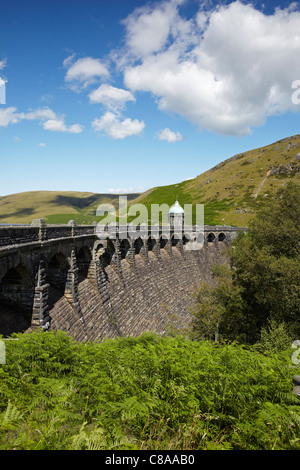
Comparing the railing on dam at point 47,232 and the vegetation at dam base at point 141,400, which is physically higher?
the railing on dam at point 47,232

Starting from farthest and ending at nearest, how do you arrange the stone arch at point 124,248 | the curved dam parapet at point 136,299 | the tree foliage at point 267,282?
the stone arch at point 124,248 → the tree foliage at point 267,282 → the curved dam parapet at point 136,299

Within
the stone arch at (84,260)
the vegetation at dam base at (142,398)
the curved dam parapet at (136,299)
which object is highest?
the stone arch at (84,260)

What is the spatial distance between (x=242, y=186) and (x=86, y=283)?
4770 inches

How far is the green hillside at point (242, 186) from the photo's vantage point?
4237 inches

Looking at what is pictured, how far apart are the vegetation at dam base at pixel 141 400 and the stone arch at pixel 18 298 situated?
499cm

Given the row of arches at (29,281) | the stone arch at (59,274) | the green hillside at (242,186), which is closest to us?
the row of arches at (29,281)

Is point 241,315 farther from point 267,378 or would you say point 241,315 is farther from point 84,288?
point 267,378

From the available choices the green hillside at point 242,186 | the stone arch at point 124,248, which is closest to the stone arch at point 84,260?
the stone arch at point 124,248

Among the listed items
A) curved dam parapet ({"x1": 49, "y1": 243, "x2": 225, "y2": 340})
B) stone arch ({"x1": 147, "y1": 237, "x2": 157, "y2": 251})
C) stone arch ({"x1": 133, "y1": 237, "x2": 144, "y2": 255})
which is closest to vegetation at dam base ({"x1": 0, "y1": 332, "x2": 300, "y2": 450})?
curved dam parapet ({"x1": 49, "y1": 243, "x2": 225, "y2": 340})

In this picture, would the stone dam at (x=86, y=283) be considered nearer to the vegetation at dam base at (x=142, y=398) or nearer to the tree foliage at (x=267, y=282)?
the vegetation at dam base at (x=142, y=398)

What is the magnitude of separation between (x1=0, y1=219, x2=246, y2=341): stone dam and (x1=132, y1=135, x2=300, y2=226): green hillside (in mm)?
65558

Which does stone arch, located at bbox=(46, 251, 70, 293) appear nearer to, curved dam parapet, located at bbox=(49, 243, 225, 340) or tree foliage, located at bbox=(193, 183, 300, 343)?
curved dam parapet, located at bbox=(49, 243, 225, 340)

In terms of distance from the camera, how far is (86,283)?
21828 millimetres
